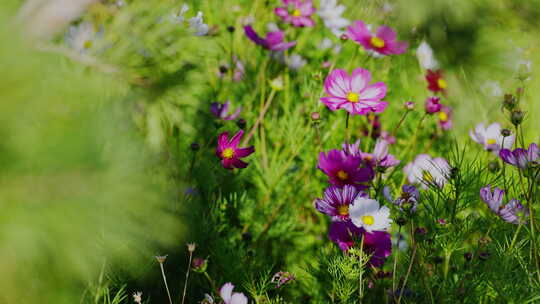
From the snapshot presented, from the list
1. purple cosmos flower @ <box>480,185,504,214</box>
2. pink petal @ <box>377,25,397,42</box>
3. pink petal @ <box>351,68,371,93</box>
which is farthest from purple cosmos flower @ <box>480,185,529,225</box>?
pink petal @ <box>377,25,397,42</box>

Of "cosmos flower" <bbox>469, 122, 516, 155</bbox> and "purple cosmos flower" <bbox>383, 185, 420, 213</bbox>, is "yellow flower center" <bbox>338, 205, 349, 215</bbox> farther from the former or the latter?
"cosmos flower" <bbox>469, 122, 516, 155</bbox>

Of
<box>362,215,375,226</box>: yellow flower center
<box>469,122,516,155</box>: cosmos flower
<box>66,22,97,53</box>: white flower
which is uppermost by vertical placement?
<box>66,22,97,53</box>: white flower

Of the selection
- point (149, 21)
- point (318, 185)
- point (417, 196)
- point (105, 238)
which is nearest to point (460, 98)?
point (318, 185)

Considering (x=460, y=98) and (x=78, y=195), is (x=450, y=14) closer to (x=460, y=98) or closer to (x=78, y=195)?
(x=460, y=98)

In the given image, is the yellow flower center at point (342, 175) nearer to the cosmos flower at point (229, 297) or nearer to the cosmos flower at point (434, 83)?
the cosmos flower at point (229, 297)

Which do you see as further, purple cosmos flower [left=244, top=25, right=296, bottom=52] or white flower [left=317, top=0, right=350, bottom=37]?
white flower [left=317, top=0, right=350, bottom=37]
